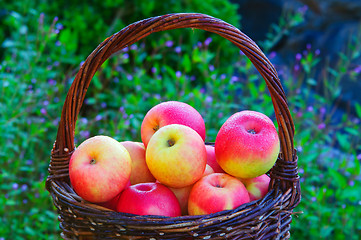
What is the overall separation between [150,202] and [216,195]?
0.59 ft

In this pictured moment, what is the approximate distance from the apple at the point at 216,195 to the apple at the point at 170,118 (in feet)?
0.70

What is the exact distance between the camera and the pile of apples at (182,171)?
3.40ft

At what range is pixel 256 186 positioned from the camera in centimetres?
113

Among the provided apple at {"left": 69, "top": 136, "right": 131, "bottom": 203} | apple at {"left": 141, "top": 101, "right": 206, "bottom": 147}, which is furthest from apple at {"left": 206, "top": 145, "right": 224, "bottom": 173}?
apple at {"left": 69, "top": 136, "right": 131, "bottom": 203}

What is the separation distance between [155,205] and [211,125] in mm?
1281

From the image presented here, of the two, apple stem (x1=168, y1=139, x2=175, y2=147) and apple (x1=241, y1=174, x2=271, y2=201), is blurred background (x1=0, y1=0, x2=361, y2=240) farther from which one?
apple stem (x1=168, y1=139, x2=175, y2=147)

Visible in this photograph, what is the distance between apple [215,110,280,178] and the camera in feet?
3.54

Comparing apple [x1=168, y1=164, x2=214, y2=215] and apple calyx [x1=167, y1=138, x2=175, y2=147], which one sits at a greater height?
apple calyx [x1=167, y1=138, x2=175, y2=147]

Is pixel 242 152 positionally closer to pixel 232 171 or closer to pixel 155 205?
pixel 232 171

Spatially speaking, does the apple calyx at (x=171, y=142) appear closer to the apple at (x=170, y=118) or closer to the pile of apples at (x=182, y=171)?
the pile of apples at (x=182, y=171)

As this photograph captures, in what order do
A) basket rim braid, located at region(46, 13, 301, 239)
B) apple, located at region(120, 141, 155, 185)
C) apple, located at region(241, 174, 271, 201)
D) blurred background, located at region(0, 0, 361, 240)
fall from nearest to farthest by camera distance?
1. basket rim braid, located at region(46, 13, 301, 239)
2. apple, located at region(241, 174, 271, 201)
3. apple, located at region(120, 141, 155, 185)
4. blurred background, located at region(0, 0, 361, 240)

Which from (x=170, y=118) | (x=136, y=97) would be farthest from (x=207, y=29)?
(x=136, y=97)

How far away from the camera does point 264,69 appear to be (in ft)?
3.41

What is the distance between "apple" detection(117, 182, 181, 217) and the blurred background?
1.30 feet
